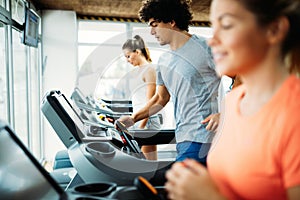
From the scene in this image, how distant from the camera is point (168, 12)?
6.76ft

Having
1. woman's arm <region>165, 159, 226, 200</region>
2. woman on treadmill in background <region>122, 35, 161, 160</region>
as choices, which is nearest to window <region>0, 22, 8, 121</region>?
woman on treadmill in background <region>122, 35, 161, 160</region>

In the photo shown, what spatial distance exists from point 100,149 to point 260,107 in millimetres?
1284

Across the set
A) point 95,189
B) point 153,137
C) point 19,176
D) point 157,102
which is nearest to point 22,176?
point 19,176

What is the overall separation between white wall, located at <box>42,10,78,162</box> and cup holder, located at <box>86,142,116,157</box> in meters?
4.22

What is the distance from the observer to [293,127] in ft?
2.43

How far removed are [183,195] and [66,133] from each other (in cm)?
145

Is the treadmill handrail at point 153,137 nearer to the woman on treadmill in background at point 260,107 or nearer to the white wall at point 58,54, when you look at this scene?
the woman on treadmill in background at point 260,107

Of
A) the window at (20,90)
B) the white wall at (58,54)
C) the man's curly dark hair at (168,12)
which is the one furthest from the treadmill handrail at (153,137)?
the white wall at (58,54)

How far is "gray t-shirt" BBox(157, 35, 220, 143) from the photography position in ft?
6.51

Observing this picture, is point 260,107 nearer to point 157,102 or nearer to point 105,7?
point 157,102

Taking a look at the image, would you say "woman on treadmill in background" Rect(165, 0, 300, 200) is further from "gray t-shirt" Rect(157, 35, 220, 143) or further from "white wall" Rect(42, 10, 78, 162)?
"white wall" Rect(42, 10, 78, 162)

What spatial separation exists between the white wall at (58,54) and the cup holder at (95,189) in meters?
5.03

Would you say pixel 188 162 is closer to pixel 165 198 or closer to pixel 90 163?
pixel 165 198

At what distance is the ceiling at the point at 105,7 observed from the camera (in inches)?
210
